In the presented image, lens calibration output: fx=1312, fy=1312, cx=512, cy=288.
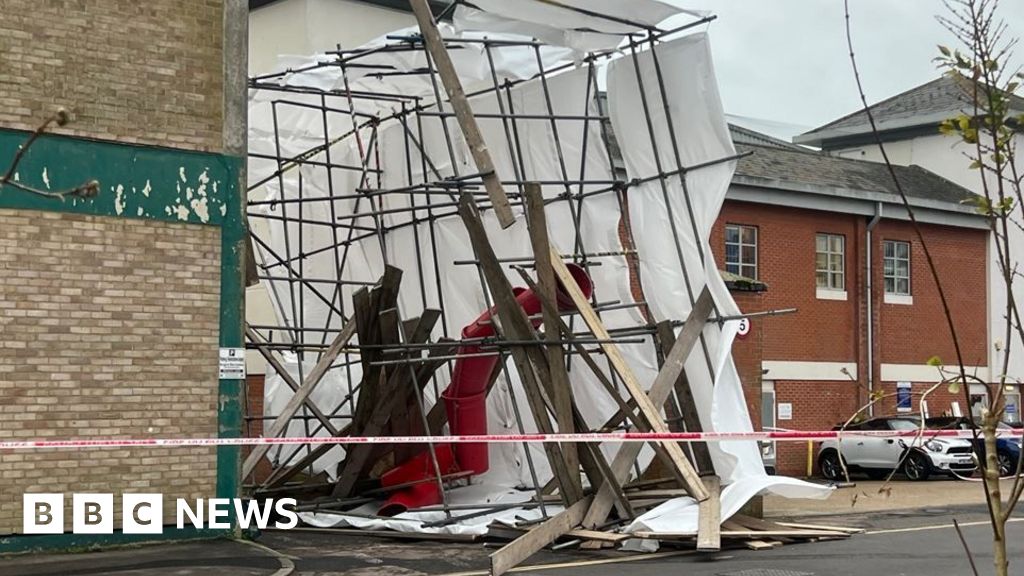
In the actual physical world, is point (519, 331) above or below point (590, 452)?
above

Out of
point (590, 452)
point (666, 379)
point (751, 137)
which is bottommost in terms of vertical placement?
point (590, 452)

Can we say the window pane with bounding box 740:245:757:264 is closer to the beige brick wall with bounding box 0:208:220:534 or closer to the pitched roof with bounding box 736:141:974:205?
the pitched roof with bounding box 736:141:974:205

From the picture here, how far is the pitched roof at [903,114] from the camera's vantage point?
3622 cm

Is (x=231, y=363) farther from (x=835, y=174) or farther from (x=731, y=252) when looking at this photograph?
(x=835, y=174)

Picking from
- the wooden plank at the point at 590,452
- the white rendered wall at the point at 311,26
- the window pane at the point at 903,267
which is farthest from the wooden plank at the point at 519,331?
the window pane at the point at 903,267

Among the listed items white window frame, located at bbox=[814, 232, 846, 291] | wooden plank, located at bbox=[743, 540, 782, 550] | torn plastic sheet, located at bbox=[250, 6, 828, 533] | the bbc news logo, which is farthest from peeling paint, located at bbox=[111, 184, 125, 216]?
white window frame, located at bbox=[814, 232, 846, 291]

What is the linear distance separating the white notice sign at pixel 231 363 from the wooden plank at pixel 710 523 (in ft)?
15.6

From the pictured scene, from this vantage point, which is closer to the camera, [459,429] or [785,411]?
[459,429]

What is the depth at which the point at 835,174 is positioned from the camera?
32094 mm

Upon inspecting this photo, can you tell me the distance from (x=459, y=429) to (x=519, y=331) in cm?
302

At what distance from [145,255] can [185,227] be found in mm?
496

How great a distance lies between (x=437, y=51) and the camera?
13.4 metres

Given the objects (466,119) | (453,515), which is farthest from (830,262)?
(466,119)

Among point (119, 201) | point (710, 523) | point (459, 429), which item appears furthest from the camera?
point (459, 429)
